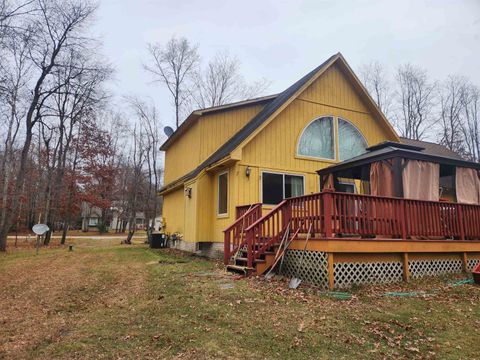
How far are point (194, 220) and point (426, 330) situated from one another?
895cm

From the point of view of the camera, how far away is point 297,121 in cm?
1238

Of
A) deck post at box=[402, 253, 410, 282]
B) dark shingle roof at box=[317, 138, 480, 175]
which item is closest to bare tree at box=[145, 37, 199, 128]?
dark shingle roof at box=[317, 138, 480, 175]

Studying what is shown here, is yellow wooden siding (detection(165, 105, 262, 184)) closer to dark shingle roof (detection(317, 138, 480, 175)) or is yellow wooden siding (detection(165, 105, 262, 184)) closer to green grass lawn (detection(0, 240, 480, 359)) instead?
dark shingle roof (detection(317, 138, 480, 175))

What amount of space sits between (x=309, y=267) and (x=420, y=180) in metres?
4.07

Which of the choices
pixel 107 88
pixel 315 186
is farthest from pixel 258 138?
pixel 107 88

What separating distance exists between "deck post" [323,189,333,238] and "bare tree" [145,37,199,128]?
23579mm

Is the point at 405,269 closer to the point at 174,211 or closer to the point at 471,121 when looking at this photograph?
the point at 174,211

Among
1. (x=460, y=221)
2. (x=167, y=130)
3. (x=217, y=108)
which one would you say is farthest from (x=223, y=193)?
(x=167, y=130)

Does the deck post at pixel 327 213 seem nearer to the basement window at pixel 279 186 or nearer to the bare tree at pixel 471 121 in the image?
the basement window at pixel 279 186

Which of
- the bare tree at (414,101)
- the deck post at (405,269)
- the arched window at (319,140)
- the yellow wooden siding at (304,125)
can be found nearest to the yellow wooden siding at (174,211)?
the yellow wooden siding at (304,125)

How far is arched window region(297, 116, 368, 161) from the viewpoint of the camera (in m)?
12.6

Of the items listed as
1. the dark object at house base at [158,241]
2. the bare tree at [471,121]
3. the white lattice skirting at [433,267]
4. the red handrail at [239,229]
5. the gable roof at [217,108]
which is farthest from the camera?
the bare tree at [471,121]

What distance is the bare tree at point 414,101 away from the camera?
31.9 m

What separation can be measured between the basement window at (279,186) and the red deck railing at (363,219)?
8.46 ft
